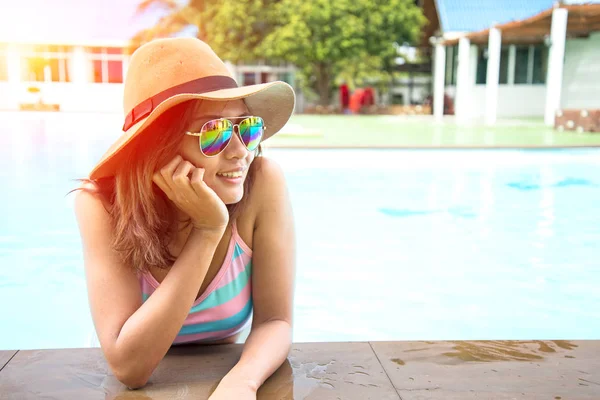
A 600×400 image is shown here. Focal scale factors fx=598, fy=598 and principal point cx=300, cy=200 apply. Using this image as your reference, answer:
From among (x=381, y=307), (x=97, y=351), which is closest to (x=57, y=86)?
(x=381, y=307)

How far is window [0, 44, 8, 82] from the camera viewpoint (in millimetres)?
26391

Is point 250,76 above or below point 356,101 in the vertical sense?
above

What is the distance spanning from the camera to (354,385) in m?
1.28

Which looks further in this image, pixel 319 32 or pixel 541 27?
pixel 319 32

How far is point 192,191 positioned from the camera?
46.5 inches

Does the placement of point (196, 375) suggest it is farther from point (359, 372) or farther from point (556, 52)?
point (556, 52)

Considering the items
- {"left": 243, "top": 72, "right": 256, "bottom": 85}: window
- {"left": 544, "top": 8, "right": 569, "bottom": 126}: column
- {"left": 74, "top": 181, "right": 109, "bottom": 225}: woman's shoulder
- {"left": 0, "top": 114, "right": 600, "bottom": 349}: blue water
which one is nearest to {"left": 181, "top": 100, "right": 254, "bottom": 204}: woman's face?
{"left": 74, "top": 181, "right": 109, "bottom": 225}: woman's shoulder

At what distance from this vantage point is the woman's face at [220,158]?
1.24m

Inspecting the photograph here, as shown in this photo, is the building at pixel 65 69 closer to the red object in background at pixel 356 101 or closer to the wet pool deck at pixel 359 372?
the red object in background at pixel 356 101

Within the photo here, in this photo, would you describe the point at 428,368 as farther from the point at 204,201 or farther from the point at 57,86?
the point at 57,86

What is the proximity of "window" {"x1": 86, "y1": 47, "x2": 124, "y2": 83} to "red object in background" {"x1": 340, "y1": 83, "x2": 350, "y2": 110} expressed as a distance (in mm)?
10247

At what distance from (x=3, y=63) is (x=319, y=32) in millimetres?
14239

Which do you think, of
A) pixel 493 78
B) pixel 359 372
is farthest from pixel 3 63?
pixel 359 372

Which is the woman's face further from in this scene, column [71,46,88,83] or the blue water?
column [71,46,88,83]
